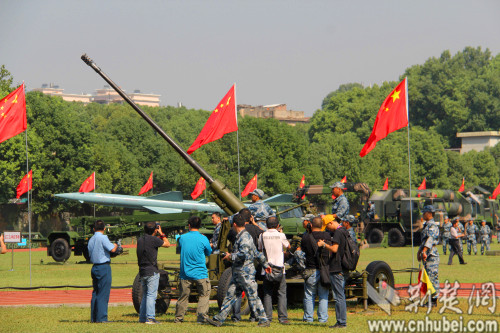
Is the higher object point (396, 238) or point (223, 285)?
point (223, 285)

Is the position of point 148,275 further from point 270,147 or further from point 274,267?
point 270,147

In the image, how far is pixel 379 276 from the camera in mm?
16953

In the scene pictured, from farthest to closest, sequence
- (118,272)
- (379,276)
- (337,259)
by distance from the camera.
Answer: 1. (118,272)
2. (379,276)
3. (337,259)

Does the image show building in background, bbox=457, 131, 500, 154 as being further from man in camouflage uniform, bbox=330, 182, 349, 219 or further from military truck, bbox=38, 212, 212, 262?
man in camouflage uniform, bbox=330, 182, 349, 219

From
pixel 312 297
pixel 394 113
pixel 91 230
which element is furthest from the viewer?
pixel 91 230

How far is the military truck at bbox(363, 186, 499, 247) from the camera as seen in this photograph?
156 ft

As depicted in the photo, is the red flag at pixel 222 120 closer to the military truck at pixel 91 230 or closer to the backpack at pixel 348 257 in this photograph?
the military truck at pixel 91 230

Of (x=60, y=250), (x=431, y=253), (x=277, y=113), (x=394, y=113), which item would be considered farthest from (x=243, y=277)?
(x=277, y=113)

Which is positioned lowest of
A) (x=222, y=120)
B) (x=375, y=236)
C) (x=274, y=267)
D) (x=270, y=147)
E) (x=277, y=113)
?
(x=375, y=236)

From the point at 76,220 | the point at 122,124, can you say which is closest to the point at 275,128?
the point at 122,124

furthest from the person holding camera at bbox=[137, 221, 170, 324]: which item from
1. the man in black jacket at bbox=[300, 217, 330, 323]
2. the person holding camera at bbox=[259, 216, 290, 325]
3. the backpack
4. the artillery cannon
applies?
the backpack

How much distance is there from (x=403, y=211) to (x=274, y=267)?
34215 mm

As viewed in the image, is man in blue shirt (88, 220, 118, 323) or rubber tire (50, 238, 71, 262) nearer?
man in blue shirt (88, 220, 118, 323)

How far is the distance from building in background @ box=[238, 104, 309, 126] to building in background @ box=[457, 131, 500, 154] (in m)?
57.3
